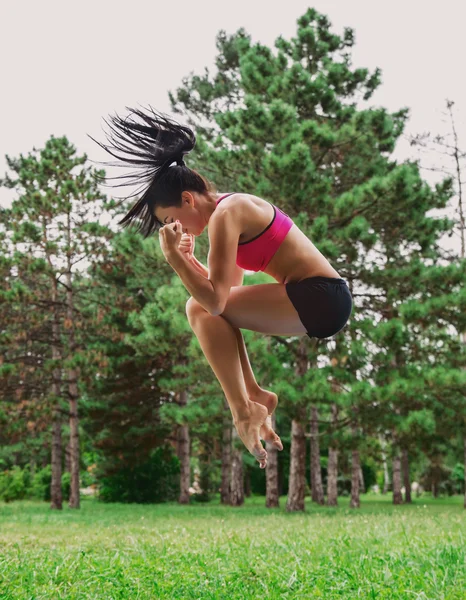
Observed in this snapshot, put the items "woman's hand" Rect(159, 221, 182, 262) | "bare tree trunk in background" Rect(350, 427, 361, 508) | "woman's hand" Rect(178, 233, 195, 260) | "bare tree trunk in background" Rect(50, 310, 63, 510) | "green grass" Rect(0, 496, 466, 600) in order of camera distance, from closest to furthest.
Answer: "woman's hand" Rect(159, 221, 182, 262), "woman's hand" Rect(178, 233, 195, 260), "green grass" Rect(0, 496, 466, 600), "bare tree trunk in background" Rect(50, 310, 63, 510), "bare tree trunk in background" Rect(350, 427, 361, 508)

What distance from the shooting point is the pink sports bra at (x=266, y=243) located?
2.65 metres

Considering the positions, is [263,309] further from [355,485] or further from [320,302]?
[355,485]

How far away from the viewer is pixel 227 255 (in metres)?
2.55

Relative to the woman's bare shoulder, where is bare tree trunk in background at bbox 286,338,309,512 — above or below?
below

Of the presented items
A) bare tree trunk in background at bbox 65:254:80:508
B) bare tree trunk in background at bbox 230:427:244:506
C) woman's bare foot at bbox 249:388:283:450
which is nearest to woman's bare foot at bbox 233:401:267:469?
woman's bare foot at bbox 249:388:283:450

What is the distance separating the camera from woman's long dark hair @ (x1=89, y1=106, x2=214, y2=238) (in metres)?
2.67

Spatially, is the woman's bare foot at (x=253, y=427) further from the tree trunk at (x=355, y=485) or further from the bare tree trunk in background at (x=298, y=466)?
the tree trunk at (x=355, y=485)

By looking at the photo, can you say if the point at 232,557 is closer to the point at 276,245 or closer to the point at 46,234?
the point at 276,245

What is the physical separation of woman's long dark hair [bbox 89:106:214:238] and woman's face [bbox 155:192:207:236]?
0.02 m

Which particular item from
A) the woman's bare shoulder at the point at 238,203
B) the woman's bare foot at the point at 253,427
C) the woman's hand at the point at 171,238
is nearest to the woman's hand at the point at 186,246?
the woman's hand at the point at 171,238

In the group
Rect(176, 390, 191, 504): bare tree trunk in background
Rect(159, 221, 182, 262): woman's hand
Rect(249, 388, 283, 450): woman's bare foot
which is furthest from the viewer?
Rect(176, 390, 191, 504): bare tree trunk in background

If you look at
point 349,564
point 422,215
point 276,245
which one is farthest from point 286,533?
point 422,215

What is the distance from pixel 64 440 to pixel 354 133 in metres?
16.1

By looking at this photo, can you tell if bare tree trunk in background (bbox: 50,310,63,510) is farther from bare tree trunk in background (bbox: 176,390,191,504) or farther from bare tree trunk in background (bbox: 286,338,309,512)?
bare tree trunk in background (bbox: 286,338,309,512)
